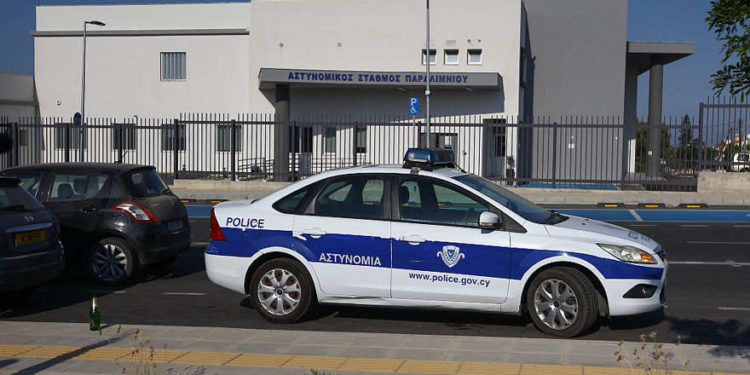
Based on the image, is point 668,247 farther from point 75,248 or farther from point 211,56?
point 211,56

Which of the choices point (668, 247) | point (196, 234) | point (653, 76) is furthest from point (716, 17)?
point (653, 76)

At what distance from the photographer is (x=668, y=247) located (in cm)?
1405

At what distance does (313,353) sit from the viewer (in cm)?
689

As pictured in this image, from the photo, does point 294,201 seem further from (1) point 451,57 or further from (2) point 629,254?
(1) point 451,57

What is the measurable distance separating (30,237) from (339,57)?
2959cm

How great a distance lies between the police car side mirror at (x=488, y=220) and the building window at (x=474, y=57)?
29959mm

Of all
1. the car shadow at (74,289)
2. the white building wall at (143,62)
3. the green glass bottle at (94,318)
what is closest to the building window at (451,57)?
A: the white building wall at (143,62)

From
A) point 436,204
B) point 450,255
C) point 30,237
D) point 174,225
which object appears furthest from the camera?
point 174,225

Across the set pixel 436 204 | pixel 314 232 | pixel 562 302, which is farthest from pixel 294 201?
pixel 562 302

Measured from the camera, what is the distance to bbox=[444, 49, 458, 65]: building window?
1458 inches

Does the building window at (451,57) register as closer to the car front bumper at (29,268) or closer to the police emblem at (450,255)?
the car front bumper at (29,268)

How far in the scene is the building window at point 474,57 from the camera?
36812mm

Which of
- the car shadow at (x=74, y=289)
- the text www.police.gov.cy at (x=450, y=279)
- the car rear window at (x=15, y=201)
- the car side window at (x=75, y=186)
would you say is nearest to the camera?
the text www.police.gov.cy at (x=450, y=279)

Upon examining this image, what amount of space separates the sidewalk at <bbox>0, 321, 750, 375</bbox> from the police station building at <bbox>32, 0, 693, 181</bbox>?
28.4m
